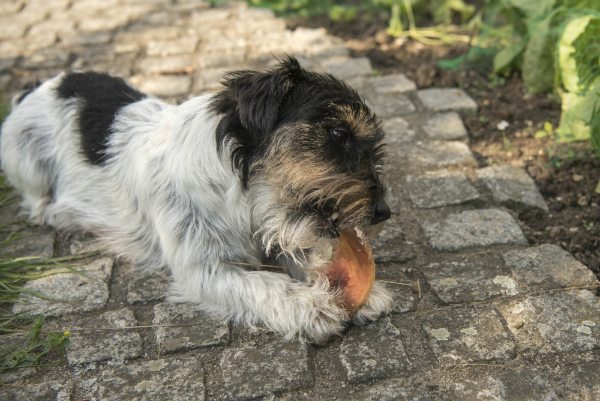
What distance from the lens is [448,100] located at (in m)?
5.50

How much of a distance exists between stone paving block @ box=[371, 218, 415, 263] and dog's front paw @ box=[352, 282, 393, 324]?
1.71 ft

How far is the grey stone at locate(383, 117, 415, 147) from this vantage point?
16.1 ft

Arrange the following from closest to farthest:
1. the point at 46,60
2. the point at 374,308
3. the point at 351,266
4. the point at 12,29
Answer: the point at 374,308, the point at 351,266, the point at 46,60, the point at 12,29

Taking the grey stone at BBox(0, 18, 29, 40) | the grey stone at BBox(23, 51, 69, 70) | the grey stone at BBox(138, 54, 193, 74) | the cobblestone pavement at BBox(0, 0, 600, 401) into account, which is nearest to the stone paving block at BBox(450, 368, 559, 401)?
the cobblestone pavement at BBox(0, 0, 600, 401)

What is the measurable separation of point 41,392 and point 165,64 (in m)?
4.66

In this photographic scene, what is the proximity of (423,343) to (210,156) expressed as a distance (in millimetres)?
Answer: 1679

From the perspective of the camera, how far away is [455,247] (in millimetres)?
3654

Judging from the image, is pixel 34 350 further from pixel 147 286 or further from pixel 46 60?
pixel 46 60

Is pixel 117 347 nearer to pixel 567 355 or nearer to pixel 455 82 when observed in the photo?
pixel 567 355

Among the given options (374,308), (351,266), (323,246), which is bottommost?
(374,308)

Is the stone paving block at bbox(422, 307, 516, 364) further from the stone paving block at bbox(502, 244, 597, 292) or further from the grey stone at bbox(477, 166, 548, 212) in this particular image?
the grey stone at bbox(477, 166, 548, 212)

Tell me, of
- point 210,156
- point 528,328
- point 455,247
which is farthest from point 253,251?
point 528,328

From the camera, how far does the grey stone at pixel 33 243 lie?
12.6ft

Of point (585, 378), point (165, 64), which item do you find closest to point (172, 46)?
point (165, 64)
